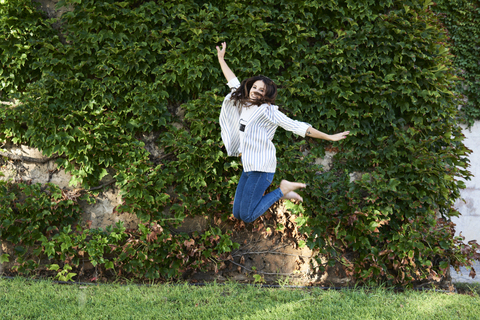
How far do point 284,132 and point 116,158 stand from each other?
2227mm

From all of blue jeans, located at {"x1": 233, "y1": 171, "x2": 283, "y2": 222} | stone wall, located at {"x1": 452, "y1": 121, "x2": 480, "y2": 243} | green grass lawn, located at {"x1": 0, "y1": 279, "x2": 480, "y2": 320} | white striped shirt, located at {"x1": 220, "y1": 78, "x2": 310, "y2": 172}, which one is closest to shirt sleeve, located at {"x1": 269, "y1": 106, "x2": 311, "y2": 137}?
white striped shirt, located at {"x1": 220, "y1": 78, "x2": 310, "y2": 172}

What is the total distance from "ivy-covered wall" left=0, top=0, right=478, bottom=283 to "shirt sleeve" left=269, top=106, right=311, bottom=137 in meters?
1.42

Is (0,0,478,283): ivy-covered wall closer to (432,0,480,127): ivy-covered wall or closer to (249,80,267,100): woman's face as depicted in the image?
(249,80,267,100): woman's face

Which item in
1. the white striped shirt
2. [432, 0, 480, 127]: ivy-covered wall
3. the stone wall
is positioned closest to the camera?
the white striped shirt

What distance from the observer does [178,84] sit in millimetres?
4723

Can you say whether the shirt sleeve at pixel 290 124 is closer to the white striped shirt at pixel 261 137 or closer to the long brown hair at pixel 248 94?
the white striped shirt at pixel 261 137

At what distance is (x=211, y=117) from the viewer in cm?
460

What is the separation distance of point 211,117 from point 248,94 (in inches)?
50.2

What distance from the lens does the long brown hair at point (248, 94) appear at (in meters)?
3.36

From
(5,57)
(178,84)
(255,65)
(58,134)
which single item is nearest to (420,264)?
(255,65)

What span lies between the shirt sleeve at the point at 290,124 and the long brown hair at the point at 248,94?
0.16 meters

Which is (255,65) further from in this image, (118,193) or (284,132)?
(118,193)

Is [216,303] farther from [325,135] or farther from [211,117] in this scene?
[211,117]

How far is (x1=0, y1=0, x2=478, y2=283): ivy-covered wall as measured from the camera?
14.8 ft
